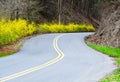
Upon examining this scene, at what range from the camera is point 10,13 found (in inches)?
2308

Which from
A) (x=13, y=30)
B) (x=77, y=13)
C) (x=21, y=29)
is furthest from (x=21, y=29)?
(x=77, y=13)

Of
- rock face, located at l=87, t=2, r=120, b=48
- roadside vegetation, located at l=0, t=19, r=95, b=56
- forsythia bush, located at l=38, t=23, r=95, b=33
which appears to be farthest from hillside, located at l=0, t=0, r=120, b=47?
roadside vegetation, located at l=0, t=19, r=95, b=56

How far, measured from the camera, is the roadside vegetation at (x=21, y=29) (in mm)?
32025

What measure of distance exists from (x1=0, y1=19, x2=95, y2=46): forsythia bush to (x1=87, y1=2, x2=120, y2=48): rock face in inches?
340

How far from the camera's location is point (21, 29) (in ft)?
144

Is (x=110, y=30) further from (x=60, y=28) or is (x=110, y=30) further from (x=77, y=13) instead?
(x=77, y=13)

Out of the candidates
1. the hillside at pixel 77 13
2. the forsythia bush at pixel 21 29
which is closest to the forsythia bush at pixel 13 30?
the forsythia bush at pixel 21 29

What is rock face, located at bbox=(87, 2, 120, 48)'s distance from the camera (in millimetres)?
38528

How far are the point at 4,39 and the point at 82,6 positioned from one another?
59031mm

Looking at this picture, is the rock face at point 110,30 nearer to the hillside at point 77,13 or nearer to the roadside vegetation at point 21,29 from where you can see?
the hillside at point 77,13

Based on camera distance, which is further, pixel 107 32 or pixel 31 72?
pixel 107 32

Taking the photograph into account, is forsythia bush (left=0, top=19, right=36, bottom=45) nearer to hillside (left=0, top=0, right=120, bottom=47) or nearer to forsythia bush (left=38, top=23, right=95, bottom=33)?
hillside (left=0, top=0, right=120, bottom=47)

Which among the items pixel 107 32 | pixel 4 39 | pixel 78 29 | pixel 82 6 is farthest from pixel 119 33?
pixel 82 6

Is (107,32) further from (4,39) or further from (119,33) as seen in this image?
(4,39)
